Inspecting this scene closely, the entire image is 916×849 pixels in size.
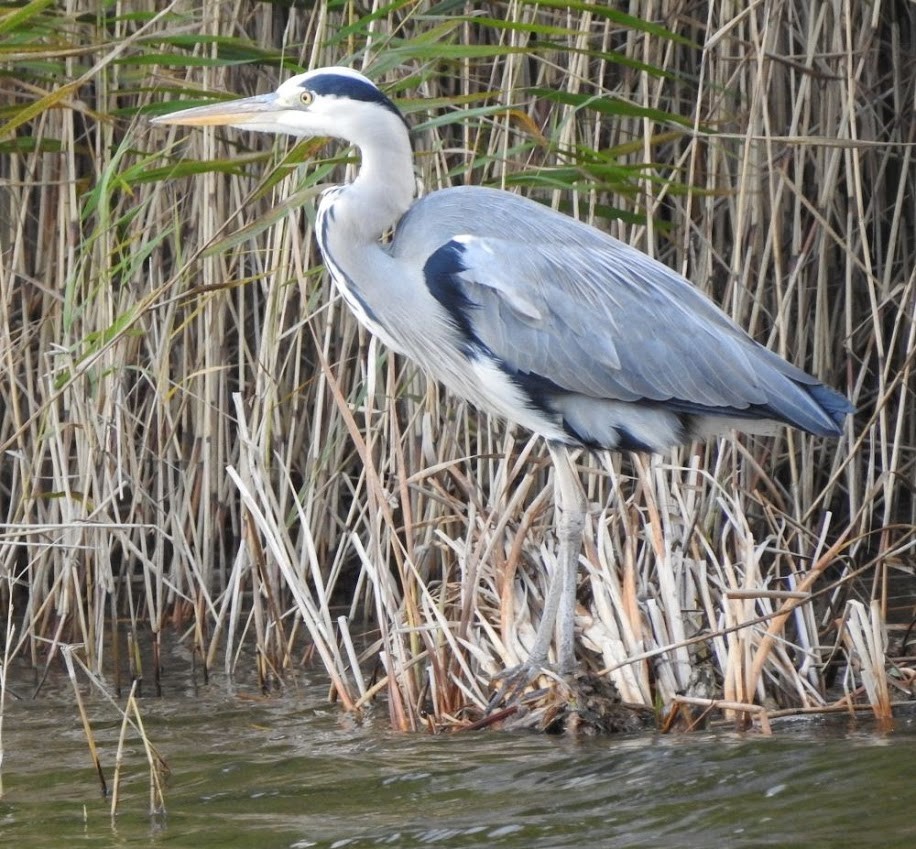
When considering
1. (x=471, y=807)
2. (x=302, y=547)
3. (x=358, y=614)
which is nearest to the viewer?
(x=471, y=807)

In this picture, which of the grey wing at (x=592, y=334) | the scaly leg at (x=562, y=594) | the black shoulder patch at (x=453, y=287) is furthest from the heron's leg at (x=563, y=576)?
the black shoulder patch at (x=453, y=287)

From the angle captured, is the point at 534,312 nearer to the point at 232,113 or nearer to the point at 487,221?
the point at 487,221

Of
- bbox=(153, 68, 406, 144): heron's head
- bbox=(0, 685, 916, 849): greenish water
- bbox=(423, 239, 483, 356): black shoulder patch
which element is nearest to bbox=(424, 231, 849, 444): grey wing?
bbox=(423, 239, 483, 356): black shoulder patch

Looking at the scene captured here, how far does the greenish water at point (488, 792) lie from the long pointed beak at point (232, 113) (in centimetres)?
144

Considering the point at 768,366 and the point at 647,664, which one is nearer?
the point at 647,664

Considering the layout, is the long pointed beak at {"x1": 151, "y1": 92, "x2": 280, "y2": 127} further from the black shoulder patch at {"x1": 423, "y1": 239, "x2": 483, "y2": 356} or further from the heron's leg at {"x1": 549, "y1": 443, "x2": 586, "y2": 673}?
the heron's leg at {"x1": 549, "y1": 443, "x2": 586, "y2": 673}

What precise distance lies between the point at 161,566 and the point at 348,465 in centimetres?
85

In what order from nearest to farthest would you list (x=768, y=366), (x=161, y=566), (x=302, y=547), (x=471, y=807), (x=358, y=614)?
(x=471, y=807)
(x=768, y=366)
(x=302, y=547)
(x=161, y=566)
(x=358, y=614)

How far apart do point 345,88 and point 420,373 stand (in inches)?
40.0

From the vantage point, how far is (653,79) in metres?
4.52

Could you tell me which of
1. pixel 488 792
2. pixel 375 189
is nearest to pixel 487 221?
pixel 375 189

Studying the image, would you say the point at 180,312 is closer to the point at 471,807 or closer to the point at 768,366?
the point at 768,366

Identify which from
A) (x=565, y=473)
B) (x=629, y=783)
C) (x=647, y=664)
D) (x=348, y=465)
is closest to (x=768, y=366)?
(x=565, y=473)

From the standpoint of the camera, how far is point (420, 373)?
14.1 feet
